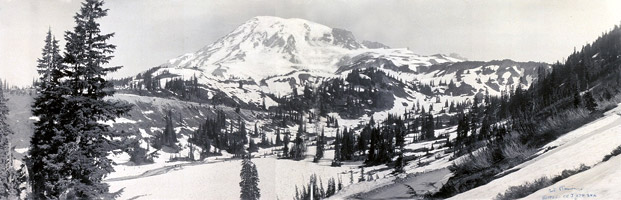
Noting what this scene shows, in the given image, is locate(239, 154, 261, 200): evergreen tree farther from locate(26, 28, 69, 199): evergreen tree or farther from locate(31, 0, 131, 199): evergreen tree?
locate(31, 0, 131, 199): evergreen tree

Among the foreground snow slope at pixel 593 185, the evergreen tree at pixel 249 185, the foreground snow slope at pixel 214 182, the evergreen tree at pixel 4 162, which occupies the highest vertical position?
the foreground snow slope at pixel 593 185

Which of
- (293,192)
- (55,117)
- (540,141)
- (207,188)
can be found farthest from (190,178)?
(540,141)

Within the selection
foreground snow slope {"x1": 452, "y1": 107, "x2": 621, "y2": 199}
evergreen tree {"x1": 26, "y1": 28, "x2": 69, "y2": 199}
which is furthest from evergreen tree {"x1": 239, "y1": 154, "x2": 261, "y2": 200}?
foreground snow slope {"x1": 452, "y1": 107, "x2": 621, "y2": 199}

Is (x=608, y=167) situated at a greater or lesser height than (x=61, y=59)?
lesser

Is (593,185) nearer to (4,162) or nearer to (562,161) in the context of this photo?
Answer: (562,161)

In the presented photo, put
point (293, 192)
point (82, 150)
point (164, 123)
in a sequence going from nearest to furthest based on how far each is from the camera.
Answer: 1. point (82, 150)
2. point (293, 192)
3. point (164, 123)

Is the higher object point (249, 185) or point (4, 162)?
point (4, 162)

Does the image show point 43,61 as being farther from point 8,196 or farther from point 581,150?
point 581,150

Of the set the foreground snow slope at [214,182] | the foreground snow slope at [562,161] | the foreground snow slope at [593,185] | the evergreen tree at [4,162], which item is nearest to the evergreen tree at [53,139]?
the evergreen tree at [4,162]

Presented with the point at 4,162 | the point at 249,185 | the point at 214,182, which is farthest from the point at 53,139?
the point at 214,182

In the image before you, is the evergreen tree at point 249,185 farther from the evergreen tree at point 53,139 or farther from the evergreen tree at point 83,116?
the evergreen tree at point 83,116

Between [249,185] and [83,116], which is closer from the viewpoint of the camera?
[83,116]
